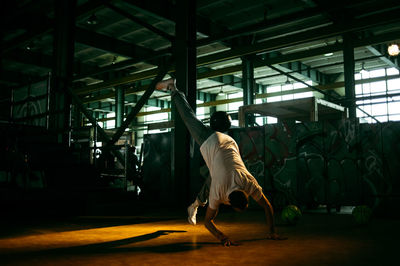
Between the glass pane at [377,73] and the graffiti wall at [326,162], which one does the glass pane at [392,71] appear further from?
the graffiti wall at [326,162]

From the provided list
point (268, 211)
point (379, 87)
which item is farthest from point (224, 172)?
point (379, 87)

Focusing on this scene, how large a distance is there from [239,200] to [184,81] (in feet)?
18.4

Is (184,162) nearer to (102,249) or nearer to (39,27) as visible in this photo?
(102,249)

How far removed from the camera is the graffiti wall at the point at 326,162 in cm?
902

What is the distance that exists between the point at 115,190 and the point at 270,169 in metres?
4.16

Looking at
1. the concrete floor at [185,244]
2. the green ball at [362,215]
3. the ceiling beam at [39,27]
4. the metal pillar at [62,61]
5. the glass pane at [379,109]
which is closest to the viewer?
the concrete floor at [185,244]

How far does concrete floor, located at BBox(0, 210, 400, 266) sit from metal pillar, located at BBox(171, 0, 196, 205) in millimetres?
1802

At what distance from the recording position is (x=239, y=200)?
4.42m

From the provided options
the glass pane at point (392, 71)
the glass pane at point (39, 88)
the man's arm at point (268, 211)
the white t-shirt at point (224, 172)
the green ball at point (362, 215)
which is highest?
the glass pane at point (392, 71)

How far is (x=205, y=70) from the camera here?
22.0 metres

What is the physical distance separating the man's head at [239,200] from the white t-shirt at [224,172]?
0.20ft

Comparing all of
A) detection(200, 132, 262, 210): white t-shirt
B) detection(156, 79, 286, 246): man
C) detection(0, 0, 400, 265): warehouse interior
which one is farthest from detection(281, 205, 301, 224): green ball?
detection(200, 132, 262, 210): white t-shirt

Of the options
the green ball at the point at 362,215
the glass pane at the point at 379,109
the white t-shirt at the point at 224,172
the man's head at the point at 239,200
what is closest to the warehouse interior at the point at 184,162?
the green ball at the point at 362,215

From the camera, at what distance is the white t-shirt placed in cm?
454
